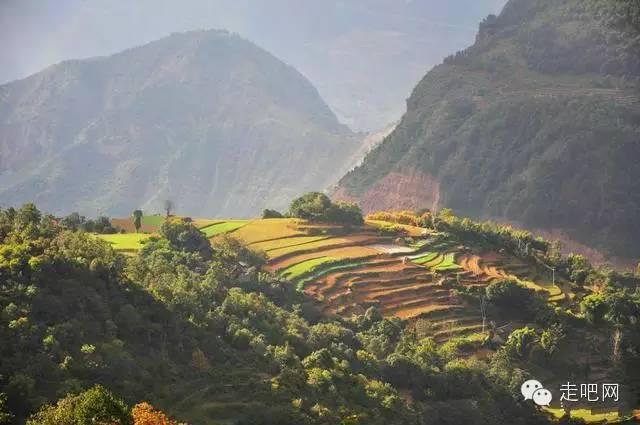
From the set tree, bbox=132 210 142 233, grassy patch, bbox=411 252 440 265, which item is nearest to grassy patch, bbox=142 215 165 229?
tree, bbox=132 210 142 233

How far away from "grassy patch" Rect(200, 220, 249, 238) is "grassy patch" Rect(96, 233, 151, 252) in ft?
25.2

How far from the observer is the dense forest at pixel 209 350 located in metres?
22.6


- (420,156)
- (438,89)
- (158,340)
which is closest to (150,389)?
(158,340)

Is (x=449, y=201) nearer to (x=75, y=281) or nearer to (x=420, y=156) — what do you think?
(x=420, y=156)

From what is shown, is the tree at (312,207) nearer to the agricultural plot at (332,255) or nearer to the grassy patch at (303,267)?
the agricultural plot at (332,255)

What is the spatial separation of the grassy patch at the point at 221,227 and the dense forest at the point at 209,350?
12.8 metres

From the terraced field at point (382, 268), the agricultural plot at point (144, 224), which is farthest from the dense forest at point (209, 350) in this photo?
the agricultural plot at point (144, 224)

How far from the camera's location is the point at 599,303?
140 ft

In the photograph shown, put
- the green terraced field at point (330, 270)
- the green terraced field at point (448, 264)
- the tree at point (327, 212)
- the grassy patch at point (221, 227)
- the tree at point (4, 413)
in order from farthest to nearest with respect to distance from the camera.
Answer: the tree at point (327, 212) → the grassy patch at point (221, 227) → the green terraced field at point (448, 264) → the green terraced field at point (330, 270) → the tree at point (4, 413)

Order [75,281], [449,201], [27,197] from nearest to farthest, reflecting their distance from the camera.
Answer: [75,281], [449,201], [27,197]

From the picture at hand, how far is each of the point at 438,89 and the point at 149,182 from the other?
9372cm

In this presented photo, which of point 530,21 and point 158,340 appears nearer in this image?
point 158,340

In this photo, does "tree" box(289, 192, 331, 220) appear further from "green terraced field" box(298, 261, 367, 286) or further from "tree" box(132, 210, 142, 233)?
"tree" box(132, 210, 142, 233)

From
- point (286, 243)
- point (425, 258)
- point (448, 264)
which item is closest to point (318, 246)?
point (286, 243)
